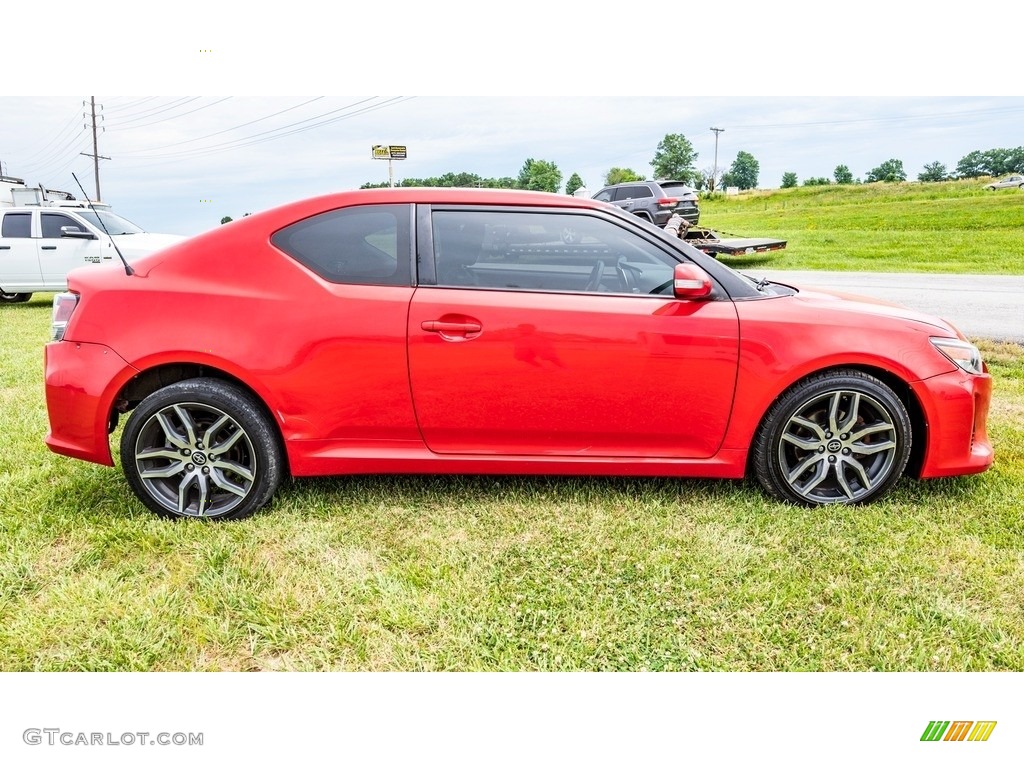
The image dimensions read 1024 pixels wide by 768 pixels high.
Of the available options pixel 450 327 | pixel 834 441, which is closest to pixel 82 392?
pixel 450 327

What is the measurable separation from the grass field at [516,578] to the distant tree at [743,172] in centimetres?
432

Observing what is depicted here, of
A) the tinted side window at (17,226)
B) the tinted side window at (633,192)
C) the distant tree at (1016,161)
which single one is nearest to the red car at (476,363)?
the distant tree at (1016,161)

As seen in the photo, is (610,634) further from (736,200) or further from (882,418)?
(736,200)

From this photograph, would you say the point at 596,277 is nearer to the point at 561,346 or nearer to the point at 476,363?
the point at 561,346

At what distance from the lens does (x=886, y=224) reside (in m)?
9.09

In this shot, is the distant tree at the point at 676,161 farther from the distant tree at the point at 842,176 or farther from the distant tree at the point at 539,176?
the distant tree at the point at 539,176

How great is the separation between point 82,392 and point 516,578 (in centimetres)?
209

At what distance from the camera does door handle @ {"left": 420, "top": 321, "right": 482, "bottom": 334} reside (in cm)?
287

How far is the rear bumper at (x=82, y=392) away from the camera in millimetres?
2914

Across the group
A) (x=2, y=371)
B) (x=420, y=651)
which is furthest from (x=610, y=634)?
(x=2, y=371)

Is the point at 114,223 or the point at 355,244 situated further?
the point at 114,223
